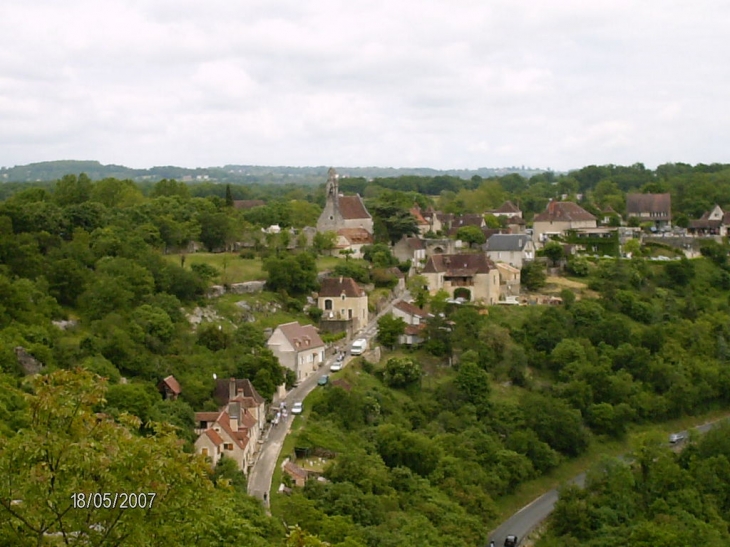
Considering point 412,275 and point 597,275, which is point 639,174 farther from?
point 412,275

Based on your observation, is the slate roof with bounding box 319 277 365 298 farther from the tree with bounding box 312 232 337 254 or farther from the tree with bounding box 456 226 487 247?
the tree with bounding box 456 226 487 247

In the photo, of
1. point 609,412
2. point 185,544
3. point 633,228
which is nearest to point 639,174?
point 633,228

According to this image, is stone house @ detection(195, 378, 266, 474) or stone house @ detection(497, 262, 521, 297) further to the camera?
stone house @ detection(497, 262, 521, 297)

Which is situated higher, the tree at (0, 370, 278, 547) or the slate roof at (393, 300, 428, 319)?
the tree at (0, 370, 278, 547)

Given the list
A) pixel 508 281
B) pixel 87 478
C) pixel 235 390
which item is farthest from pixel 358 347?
pixel 87 478

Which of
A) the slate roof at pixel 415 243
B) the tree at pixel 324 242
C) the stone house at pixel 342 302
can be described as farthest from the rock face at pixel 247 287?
the slate roof at pixel 415 243

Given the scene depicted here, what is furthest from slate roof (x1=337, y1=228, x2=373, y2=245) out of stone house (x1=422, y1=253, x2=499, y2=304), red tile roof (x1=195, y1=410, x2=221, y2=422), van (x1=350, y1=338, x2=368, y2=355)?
red tile roof (x1=195, y1=410, x2=221, y2=422)

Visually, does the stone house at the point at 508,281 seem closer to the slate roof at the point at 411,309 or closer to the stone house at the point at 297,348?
the slate roof at the point at 411,309
